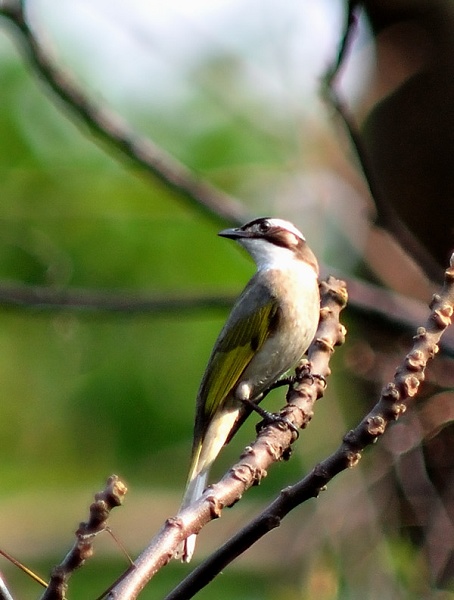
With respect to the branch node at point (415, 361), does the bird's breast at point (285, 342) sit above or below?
above

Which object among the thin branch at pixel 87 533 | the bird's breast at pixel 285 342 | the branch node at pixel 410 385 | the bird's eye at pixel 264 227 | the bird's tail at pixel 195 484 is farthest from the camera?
the bird's eye at pixel 264 227

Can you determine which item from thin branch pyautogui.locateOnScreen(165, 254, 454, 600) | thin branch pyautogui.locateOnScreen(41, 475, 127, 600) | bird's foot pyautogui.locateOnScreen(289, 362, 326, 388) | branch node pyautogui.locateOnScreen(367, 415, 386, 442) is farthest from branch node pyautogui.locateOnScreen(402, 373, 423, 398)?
bird's foot pyautogui.locateOnScreen(289, 362, 326, 388)

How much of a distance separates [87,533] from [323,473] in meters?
0.57

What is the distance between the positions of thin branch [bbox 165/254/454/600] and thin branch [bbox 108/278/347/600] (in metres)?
0.10

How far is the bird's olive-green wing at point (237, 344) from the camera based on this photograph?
443 centimetres

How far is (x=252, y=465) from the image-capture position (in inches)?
107

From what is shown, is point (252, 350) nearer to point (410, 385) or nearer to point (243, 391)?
point (243, 391)

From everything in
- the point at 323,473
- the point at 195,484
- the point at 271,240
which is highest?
the point at 271,240

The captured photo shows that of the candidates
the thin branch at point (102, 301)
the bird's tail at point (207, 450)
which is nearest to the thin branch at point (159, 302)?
the thin branch at point (102, 301)

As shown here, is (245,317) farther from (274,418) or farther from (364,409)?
(364,409)

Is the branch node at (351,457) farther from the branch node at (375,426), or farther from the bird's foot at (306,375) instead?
the bird's foot at (306,375)

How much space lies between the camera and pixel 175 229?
11.6 m

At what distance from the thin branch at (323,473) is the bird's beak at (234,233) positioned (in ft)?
9.45

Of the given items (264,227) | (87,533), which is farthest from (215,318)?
(87,533)
